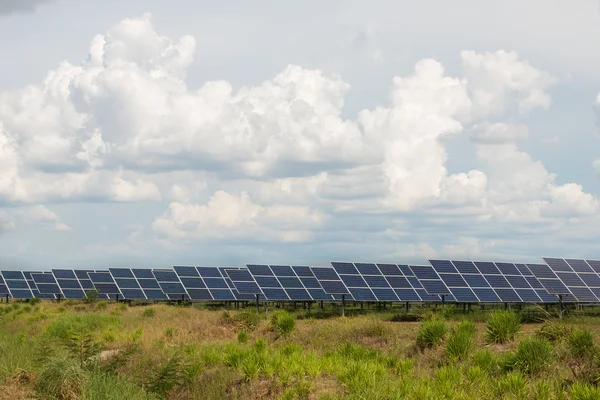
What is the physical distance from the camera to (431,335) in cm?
2134

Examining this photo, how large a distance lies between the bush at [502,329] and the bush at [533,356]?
3487 mm

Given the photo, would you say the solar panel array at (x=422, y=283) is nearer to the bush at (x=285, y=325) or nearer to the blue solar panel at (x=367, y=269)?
the blue solar panel at (x=367, y=269)

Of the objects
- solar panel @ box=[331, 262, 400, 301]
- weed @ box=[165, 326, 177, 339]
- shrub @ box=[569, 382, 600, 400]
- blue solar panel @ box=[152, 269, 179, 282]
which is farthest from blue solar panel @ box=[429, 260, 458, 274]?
blue solar panel @ box=[152, 269, 179, 282]

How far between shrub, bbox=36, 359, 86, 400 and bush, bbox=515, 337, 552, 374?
10.5 metres

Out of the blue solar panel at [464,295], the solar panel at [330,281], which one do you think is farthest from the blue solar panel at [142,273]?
the blue solar panel at [464,295]

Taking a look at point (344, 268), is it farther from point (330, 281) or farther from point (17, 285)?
point (17, 285)

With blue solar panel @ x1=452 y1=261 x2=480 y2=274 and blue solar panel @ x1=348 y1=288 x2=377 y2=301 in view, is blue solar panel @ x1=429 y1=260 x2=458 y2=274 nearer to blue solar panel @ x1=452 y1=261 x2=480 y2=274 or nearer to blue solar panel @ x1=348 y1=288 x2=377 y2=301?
blue solar panel @ x1=452 y1=261 x2=480 y2=274

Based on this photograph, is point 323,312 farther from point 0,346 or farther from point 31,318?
point 0,346

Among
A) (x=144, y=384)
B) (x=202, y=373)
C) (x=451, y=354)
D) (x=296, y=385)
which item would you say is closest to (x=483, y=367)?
(x=451, y=354)

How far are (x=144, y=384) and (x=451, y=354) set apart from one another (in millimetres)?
7994

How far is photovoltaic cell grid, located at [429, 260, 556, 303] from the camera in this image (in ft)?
123

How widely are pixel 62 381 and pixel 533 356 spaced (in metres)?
11.3

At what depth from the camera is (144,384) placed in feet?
59.2

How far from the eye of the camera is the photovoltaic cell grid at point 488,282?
123ft
